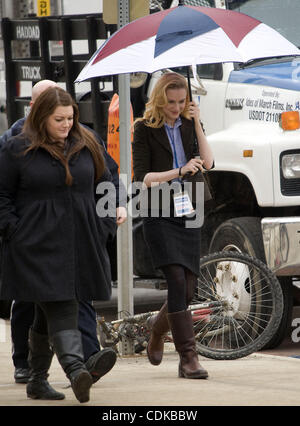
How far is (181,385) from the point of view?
704cm

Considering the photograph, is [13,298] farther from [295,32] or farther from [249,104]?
[295,32]

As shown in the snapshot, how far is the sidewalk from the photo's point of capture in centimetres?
648

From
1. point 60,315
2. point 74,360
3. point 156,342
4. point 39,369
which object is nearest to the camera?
point 74,360

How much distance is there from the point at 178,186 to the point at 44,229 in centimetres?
130

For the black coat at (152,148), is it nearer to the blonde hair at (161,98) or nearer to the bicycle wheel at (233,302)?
the blonde hair at (161,98)

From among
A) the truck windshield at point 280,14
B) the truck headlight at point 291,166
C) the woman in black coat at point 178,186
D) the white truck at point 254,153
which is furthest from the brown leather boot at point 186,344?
the truck windshield at point 280,14

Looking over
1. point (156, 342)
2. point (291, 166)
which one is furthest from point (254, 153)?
point (156, 342)

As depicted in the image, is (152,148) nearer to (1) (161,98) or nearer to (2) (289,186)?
(1) (161,98)


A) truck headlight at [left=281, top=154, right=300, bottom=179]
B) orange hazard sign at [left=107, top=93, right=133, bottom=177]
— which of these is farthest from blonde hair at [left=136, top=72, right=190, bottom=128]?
orange hazard sign at [left=107, top=93, right=133, bottom=177]

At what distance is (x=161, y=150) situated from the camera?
7363mm
